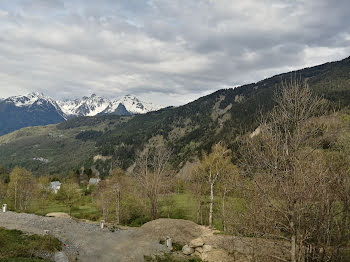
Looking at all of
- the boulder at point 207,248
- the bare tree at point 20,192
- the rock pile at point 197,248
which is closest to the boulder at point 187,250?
the rock pile at point 197,248

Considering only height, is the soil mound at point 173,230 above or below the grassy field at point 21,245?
below

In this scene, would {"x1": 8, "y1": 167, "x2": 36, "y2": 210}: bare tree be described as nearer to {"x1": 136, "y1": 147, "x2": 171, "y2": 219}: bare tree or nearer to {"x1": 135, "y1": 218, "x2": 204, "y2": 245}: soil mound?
{"x1": 136, "y1": 147, "x2": 171, "y2": 219}: bare tree

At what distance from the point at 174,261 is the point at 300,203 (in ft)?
61.5

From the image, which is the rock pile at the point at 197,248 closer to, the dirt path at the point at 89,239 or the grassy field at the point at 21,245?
the dirt path at the point at 89,239

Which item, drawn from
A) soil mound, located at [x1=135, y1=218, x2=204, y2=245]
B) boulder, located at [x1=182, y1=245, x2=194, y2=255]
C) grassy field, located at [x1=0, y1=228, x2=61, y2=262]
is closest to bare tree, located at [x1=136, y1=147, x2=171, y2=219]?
soil mound, located at [x1=135, y1=218, x2=204, y2=245]

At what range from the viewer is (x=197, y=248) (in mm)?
30938

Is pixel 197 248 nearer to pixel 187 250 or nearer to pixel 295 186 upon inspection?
pixel 187 250

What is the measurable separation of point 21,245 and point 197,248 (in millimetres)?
19451

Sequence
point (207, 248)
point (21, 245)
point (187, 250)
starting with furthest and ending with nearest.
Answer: point (187, 250) → point (207, 248) → point (21, 245)

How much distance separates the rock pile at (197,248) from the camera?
29.7m

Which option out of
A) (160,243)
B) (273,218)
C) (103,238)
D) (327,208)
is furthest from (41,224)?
(327,208)

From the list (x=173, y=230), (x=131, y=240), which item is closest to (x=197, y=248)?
(x=173, y=230)

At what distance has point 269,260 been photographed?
19922mm

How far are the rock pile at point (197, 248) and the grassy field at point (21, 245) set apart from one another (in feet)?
48.1
